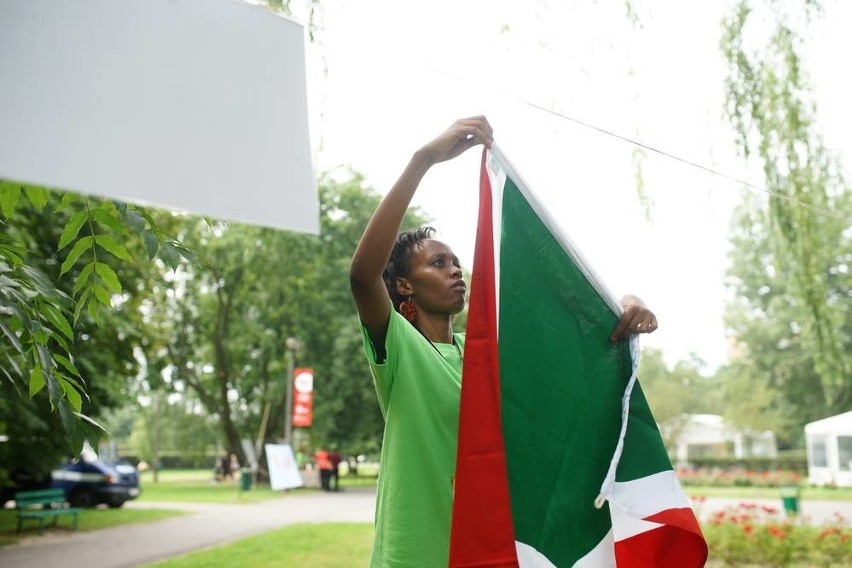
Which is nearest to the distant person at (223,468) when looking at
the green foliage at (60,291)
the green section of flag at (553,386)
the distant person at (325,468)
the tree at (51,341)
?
the distant person at (325,468)

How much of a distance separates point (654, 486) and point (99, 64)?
1526 mm

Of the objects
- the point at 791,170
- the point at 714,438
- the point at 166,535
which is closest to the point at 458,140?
the point at 791,170

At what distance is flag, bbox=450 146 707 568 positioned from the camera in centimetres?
169

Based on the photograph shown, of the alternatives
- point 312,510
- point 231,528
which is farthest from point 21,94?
point 312,510

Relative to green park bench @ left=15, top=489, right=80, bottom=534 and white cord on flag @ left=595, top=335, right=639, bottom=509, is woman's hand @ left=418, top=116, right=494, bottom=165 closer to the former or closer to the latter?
white cord on flag @ left=595, top=335, right=639, bottom=509

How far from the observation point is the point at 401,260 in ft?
7.36

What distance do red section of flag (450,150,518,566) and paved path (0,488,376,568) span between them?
8237mm

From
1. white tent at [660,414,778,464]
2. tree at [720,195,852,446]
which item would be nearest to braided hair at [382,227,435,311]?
white tent at [660,414,778,464]

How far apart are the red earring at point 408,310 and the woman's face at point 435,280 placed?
21 mm

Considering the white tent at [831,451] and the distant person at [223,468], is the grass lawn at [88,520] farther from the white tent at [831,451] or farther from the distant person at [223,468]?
the white tent at [831,451]

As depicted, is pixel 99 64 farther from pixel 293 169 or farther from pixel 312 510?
pixel 312 510

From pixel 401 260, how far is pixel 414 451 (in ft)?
2.03

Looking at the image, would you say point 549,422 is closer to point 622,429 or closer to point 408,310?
point 622,429

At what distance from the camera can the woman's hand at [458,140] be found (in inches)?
72.9
